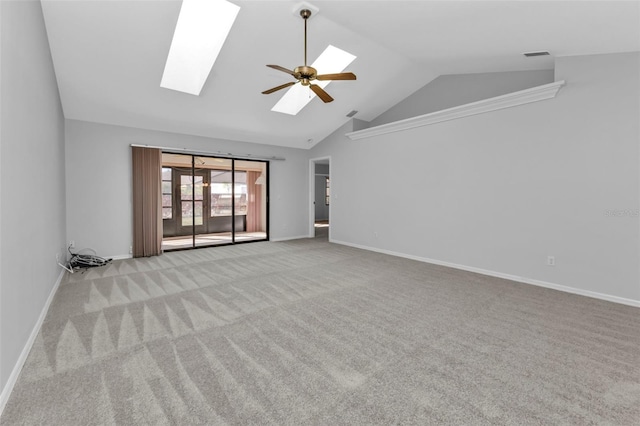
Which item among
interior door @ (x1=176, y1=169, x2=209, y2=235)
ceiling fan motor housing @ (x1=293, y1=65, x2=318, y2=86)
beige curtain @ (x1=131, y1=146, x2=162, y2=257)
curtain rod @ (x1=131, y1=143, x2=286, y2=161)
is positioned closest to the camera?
ceiling fan motor housing @ (x1=293, y1=65, x2=318, y2=86)

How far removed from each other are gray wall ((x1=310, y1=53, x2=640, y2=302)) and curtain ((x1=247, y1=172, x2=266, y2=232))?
4.40 m

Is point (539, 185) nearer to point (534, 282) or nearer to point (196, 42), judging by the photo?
point (534, 282)

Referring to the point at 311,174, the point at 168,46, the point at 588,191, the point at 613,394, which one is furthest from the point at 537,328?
the point at 311,174

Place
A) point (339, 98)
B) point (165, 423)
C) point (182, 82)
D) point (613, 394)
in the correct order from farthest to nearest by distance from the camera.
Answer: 1. point (339, 98)
2. point (182, 82)
3. point (613, 394)
4. point (165, 423)

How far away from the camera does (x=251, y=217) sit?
351 inches

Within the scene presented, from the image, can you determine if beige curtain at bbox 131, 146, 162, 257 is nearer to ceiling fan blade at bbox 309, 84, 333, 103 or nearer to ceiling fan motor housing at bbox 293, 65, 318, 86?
ceiling fan blade at bbox 309, 84, 333, 103

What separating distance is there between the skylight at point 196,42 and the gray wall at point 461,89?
410cm

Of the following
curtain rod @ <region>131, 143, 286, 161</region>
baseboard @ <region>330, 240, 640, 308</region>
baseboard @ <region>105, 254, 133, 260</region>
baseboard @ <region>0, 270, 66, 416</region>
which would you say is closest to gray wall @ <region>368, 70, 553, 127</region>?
baseboard @ <region>330, 240, 640, 308</region>

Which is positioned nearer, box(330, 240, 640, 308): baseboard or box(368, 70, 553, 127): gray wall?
box(330, 240, 640, 308): baseboard

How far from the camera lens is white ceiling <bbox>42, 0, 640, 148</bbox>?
2.97 meters

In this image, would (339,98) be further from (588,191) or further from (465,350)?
(465,350)

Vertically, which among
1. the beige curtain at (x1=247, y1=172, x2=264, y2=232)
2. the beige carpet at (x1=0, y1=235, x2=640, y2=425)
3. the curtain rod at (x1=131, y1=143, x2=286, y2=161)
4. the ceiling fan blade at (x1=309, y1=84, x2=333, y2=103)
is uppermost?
the ceiling fan blade at (x1=309, y1=84, x2=333, y2=103)

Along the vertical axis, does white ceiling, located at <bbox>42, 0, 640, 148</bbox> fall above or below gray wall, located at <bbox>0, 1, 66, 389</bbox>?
above

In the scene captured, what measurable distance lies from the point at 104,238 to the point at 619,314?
7.66 metres
